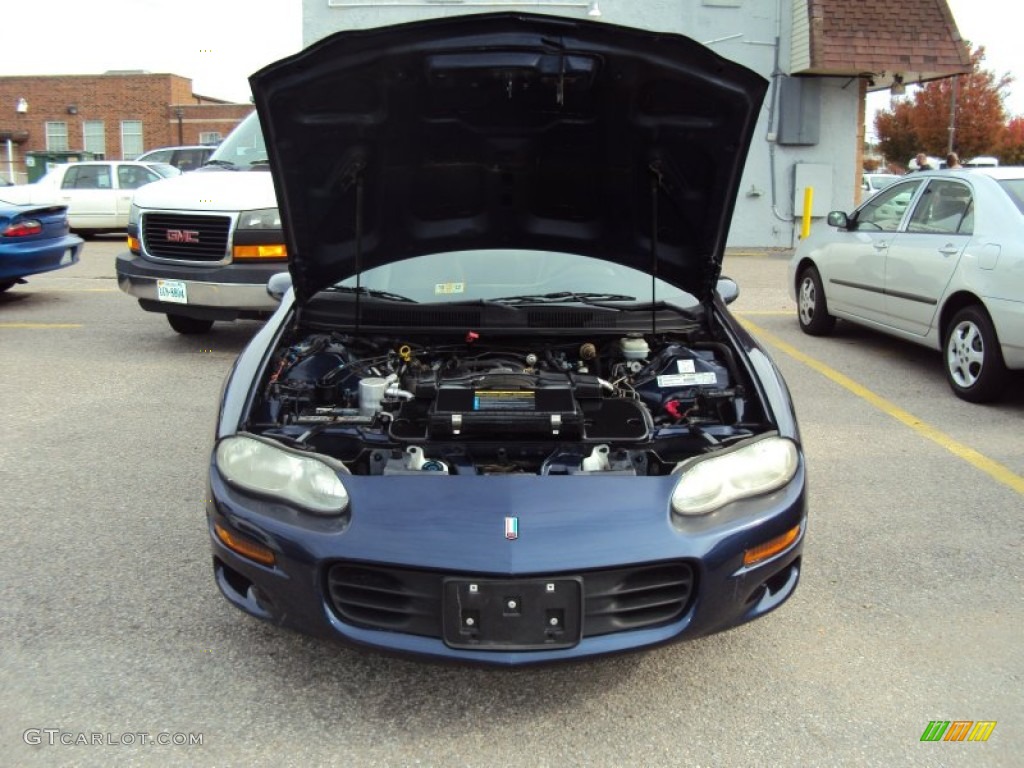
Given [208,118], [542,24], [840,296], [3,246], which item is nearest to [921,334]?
[840,296]

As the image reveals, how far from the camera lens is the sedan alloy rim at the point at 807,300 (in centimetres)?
838

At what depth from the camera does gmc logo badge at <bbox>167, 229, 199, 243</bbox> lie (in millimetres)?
6949

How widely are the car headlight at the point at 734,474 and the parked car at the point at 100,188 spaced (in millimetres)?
17116

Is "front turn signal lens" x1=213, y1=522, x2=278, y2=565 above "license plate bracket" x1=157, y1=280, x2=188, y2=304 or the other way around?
the other way around

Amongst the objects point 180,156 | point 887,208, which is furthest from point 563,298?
point 180,156

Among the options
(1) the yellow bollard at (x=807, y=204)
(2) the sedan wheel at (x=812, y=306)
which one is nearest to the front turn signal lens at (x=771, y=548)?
(2) the sedan wheel at (x=812, y=306)

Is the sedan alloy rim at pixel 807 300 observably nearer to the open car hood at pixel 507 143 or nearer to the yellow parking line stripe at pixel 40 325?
the open car hood at pixel 507 143

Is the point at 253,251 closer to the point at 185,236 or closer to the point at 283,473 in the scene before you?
the point at 185,236

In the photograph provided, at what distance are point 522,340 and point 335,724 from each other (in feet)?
5.96

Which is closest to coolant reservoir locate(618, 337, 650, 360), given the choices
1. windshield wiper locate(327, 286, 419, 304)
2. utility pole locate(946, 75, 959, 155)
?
windshield wiper locate(327, 286, 419, 304)

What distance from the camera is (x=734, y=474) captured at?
271 cm

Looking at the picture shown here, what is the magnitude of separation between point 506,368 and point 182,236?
4.36 meters

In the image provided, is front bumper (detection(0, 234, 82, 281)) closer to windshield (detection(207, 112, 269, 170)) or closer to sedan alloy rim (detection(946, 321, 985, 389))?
windshield (detection(207, 112, 269, 170))

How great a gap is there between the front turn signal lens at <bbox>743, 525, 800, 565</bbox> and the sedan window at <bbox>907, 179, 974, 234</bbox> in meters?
4.46
